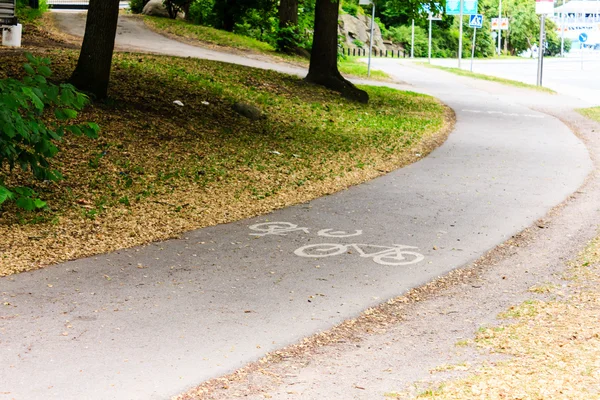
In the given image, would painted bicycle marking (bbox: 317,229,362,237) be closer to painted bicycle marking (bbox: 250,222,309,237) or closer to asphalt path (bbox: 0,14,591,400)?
asphalt path (bbox: 0,14,591,400)

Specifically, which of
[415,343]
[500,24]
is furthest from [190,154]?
[500,24]

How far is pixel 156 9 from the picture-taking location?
4012 centimetres

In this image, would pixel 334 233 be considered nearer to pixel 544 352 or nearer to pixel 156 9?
pixel 544 352

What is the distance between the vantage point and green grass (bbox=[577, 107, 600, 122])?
76.7 feet

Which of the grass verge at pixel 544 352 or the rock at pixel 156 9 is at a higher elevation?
the rock at pixel 156 9

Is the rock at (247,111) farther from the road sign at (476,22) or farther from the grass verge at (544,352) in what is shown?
the road sign at (476,22)

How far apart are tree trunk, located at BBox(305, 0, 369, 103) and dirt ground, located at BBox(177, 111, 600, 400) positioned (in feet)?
46.2

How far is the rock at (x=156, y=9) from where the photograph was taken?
40.0 m

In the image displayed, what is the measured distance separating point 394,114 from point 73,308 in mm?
15444

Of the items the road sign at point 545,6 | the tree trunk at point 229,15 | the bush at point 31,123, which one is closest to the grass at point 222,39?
the tree trunk at point 229,15

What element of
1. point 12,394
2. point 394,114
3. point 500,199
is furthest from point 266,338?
point 394,114

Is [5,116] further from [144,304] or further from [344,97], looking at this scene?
[344,97]

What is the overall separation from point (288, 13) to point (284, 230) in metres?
28.2

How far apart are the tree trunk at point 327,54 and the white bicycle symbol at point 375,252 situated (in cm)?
1383
